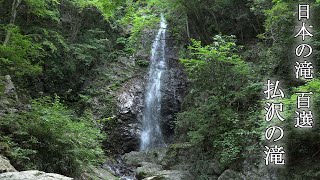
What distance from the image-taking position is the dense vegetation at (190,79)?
7047 millimetres

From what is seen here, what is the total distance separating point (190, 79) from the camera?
35.0 feet

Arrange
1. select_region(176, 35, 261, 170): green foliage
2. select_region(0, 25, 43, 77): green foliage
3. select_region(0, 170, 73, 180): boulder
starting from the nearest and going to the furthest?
1. select_region(0, 170, 73, 180): boulder
2. select_region(176, 35, 261, 170): green foliage
3. select_region(0, 25, 43, 77): green foliage

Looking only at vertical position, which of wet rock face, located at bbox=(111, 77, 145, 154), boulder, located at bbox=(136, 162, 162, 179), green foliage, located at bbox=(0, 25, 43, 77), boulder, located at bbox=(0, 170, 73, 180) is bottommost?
boulder, located at bbox=(136, 162, 162, 179)

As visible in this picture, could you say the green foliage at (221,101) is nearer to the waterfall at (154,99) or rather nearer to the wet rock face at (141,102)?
the waterfall at (154,99)

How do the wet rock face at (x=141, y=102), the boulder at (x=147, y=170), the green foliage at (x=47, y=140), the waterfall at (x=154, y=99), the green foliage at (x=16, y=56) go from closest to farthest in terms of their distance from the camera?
1. the green foliage at (x=47, y=140)
2. the green foliage at (x=16, y=56)
3. the boulder at (x=147, y=170)
4. the wet rock face at (x=141, y=102)
5. the waterfall at (x=154, y=99)

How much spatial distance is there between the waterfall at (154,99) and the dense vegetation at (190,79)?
1.63 m

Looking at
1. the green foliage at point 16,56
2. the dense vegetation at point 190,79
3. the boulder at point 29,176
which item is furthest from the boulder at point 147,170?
the boulder at point 29,176

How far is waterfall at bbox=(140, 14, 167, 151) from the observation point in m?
14.6

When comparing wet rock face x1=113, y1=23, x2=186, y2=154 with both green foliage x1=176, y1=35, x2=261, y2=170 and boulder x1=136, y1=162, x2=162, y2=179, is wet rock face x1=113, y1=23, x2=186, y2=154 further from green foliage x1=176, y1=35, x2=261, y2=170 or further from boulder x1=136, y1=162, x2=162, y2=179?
green foliage x1=176, y1=35, x2=261, y2=170

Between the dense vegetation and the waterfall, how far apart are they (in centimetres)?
163

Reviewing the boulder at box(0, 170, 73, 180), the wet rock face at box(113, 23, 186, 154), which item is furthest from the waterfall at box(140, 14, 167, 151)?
the boulder at box(0, 170, 73, 180)

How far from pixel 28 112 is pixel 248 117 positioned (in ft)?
19.9

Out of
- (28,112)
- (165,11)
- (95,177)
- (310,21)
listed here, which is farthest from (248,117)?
(165,11)

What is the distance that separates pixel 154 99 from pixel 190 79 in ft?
17.7
